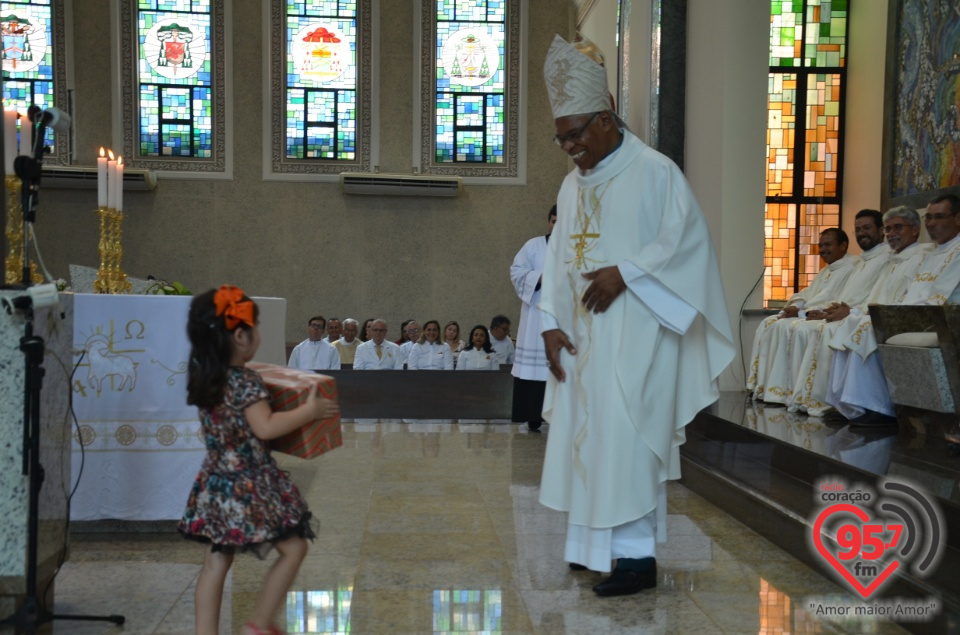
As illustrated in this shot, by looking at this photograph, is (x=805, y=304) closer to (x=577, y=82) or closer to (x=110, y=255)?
(x=577, y=82)

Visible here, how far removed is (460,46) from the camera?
1414 centimetres

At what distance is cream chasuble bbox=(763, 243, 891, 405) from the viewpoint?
19.9 ft

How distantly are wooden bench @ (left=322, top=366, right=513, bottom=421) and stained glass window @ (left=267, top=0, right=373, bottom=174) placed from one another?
6272 mm

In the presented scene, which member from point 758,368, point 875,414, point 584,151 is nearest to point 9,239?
point 584,151

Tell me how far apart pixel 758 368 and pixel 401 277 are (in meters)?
8.04

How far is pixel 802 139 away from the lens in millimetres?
9406

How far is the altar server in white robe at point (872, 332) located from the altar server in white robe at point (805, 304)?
Answer: 3.57 feet

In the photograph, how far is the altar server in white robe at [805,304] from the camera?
6434 millimetres

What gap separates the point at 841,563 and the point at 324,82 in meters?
12.1

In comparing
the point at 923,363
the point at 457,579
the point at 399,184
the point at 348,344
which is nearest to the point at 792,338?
the point at 923,363

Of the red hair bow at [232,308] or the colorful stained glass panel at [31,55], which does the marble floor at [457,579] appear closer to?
the red hair bow at [232,308]

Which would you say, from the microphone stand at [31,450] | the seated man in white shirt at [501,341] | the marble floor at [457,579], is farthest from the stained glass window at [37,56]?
the microphone stand at [31,450]

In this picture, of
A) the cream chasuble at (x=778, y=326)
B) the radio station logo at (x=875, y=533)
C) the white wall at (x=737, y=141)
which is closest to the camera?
the radio station logo at (x=875, y=533)

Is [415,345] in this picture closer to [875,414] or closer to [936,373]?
[875,414]
